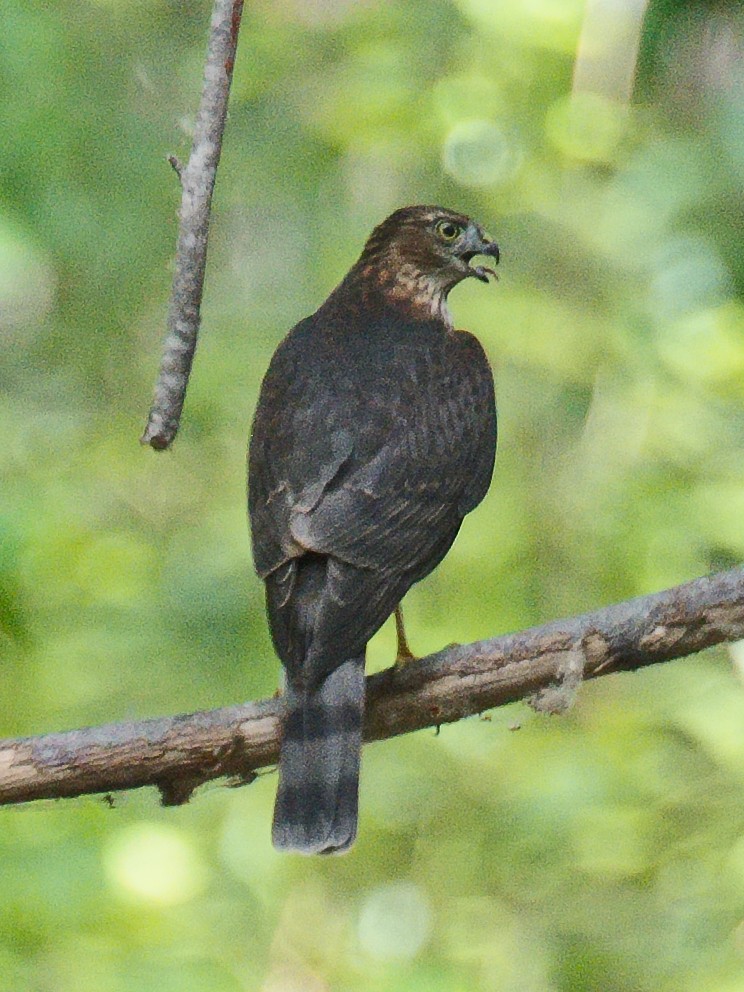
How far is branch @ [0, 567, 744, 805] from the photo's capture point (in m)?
3.25

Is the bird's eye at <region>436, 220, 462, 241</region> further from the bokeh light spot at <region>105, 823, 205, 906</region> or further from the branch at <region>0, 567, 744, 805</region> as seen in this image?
the bokeh light spot at <region>105, 823, 205, 906</region>

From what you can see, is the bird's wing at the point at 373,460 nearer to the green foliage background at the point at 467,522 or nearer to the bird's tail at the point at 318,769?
the bird's tail at the point at 318,769

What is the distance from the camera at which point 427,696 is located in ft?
11.7

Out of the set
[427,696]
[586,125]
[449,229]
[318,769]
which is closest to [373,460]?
[427,696]

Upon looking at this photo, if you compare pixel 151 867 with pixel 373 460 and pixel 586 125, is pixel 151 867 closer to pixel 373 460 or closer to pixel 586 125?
pixel 373 460

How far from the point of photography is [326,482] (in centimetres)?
355

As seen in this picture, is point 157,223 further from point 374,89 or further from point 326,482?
point 326,482

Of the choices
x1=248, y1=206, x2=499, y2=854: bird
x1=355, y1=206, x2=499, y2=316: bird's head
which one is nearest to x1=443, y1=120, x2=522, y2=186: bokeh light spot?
x1=355, y1=206, x2=499, y2=316: bird's head

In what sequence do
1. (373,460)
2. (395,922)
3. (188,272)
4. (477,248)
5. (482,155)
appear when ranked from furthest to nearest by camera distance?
(482,155) < (395,922) < (477,248) < (373,460) < (188,272)

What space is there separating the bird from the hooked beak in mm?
13

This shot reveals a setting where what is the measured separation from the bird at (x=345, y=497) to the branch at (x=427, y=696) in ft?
0.49

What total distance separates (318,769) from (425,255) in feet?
5.79

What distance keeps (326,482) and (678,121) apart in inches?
119

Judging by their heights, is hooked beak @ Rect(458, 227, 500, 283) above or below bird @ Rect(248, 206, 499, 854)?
above
